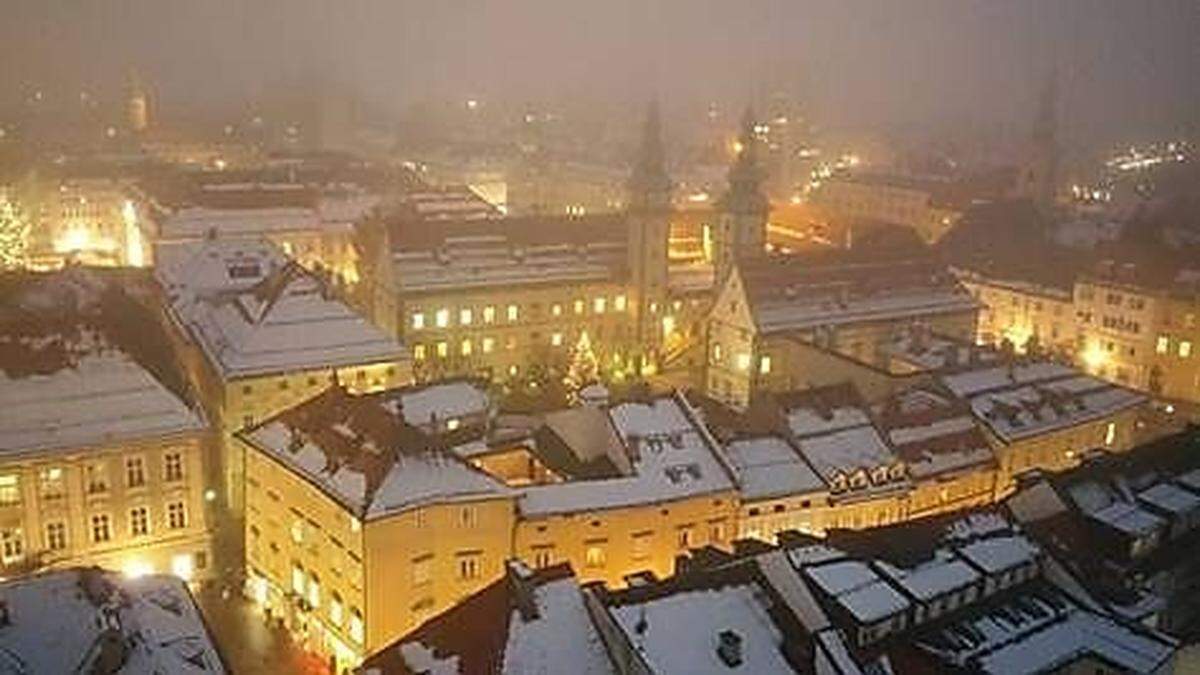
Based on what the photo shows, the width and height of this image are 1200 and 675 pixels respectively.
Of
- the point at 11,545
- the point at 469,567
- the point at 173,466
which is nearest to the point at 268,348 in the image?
the point at 173,466

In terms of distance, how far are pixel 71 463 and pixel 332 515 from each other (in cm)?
1496

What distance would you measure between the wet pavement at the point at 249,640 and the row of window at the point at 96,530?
→ 167 inches

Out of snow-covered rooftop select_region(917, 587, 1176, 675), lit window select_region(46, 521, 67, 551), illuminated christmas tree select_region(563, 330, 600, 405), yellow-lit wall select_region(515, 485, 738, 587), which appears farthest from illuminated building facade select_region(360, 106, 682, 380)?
snow-covered rooftop select_region(917, 587, 1176, 675)

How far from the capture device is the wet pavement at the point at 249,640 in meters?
60.7

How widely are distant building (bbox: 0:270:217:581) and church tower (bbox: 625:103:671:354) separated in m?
48.6

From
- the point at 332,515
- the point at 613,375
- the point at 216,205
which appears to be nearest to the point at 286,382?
the point at 332,515

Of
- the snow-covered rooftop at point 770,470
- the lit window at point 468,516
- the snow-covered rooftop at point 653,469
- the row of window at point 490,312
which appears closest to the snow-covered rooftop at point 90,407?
the lit window at point 468,516

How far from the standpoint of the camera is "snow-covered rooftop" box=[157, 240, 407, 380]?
258ft

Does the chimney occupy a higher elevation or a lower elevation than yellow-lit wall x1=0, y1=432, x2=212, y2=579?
higher

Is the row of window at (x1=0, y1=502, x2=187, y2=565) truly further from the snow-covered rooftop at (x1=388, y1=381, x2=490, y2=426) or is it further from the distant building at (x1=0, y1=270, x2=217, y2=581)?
the snow-covered rooftop at (x1=388, y1=381, x2=490, y2=426)

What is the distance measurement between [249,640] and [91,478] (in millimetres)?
11593

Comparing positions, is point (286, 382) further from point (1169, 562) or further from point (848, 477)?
point (1169, 562)

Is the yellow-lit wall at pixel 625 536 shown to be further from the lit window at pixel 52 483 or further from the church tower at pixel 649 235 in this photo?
the church tower at pixel 649 235

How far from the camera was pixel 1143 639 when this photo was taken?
48688mm
